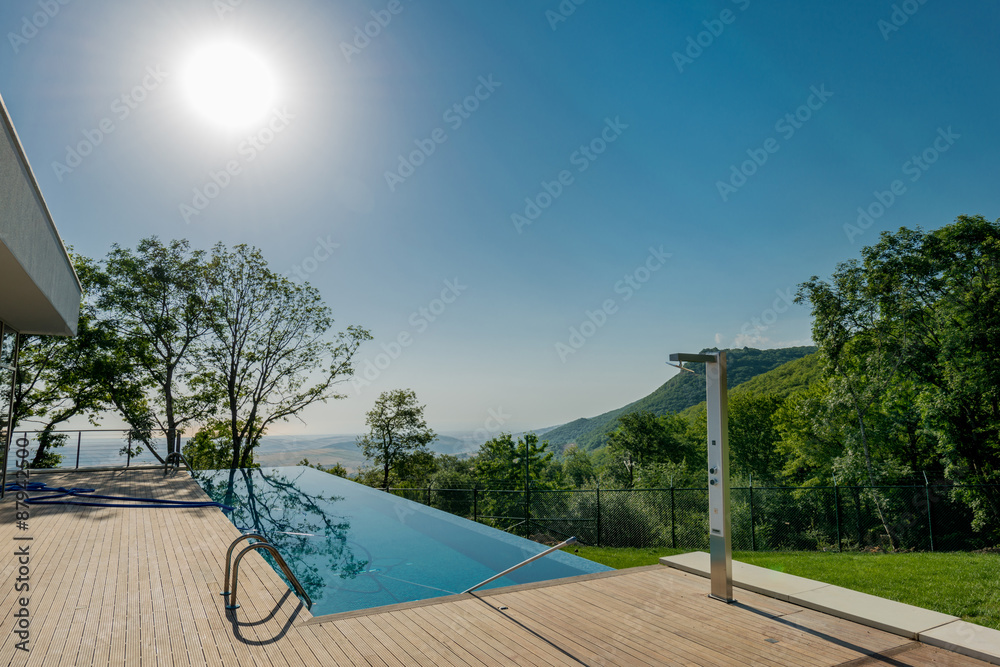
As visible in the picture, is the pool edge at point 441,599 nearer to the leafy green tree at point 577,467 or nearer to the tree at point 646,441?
the leafy green tree at point 577,467

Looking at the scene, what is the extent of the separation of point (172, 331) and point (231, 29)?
42.8 feet

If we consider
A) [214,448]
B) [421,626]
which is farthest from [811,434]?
[421,626]

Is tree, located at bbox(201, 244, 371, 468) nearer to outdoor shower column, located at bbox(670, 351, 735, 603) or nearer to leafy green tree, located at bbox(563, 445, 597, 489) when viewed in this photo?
outdoor shower column, located at bbox(670, 351, 735, 603)

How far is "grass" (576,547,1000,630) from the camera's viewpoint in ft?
24.3

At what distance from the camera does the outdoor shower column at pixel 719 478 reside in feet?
15.1

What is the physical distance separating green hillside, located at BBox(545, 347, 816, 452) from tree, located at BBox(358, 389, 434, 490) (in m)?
11.8

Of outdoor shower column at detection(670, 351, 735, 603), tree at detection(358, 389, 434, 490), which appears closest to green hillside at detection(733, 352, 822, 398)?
tree at detection(358, 389, 434, 490)

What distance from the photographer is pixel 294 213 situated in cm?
1614

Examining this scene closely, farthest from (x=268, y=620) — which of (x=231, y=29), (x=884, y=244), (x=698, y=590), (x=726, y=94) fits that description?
(x=884, y=244)

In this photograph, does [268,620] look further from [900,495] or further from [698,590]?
[900,495]

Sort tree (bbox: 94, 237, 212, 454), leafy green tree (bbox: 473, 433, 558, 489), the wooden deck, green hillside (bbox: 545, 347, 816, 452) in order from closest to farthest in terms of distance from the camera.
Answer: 1. the wooden deck
2. tree (bbox: 94, 237, 212, 454)
3. leafy green tree (bbox: 473, 433, 558, 489)
4. green hillside (bbox: 545, 347, 816, 452)

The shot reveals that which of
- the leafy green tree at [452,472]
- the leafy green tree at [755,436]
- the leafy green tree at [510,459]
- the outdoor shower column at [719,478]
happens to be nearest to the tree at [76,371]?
the leafy green tree at [452,472]

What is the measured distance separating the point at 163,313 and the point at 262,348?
3.34 m

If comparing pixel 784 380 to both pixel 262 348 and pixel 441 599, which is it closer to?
pixel 262 348
